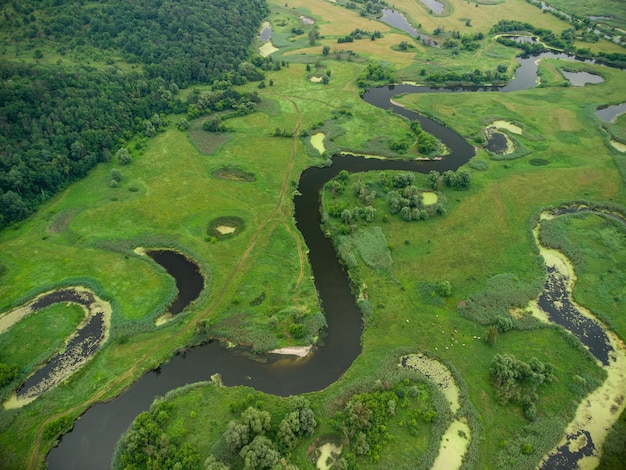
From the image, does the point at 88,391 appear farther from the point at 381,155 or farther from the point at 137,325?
the point at 381,155

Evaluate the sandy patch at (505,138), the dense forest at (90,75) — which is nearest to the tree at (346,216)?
the sandy patch at (505,138)

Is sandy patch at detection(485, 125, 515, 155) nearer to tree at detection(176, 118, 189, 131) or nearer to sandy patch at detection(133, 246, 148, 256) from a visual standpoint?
tree at detection(176, 118, 189, 131)

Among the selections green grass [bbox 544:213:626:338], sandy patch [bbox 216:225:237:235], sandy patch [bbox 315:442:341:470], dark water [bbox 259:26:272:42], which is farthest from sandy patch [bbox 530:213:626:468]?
dark water [bbox 259:26:272:42]

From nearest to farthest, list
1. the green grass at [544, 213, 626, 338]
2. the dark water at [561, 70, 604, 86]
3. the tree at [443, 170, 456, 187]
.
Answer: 1. the green grass at [544, 213, 626, 338]
2. the tree at [443, 170, 456, 187]
3. the dark water at [561, 70, 604, 86]

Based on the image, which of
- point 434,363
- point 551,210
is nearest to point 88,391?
point 434,363

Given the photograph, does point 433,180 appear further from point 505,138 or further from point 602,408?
point 602,408

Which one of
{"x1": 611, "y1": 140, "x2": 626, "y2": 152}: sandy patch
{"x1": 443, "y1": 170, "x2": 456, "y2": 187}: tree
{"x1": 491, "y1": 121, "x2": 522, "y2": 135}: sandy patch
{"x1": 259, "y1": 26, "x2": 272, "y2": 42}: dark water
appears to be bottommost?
{"x1": 259, "y1": 26, "x2": 272, "y2": 42}: dark water
